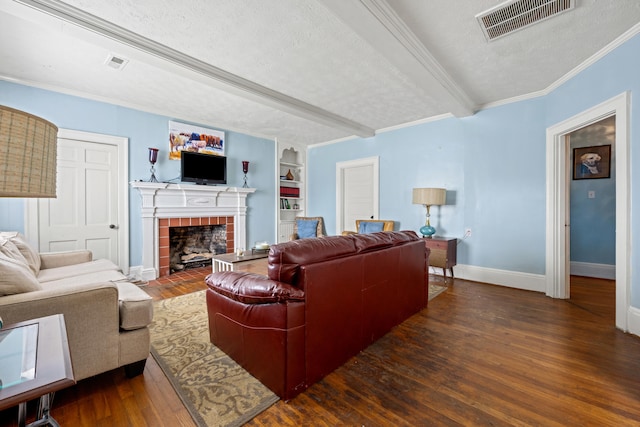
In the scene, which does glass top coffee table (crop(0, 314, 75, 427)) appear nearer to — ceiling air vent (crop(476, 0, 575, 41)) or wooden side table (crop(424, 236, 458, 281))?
ceiling air vent (crop(476, 0, 575, 41))

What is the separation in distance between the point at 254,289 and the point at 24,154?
1.12m

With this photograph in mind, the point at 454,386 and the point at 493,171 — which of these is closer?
the point at 454,386

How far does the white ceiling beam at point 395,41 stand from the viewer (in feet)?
6.06

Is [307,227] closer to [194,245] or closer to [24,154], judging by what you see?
[194,245]

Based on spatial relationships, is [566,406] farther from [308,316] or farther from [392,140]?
[392,140]

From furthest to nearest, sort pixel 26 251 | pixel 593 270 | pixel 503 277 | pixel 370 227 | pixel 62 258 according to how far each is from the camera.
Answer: pixel 370 227 → pixel 593 270 → pixel 503 277 → pixel 62 258 → pixel 26 251

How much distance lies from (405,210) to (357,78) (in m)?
2.46

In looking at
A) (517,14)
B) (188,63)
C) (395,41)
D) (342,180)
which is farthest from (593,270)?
(188,63)

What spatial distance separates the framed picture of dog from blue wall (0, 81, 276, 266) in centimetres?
530

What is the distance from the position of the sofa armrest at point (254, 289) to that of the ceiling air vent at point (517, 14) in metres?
2.46

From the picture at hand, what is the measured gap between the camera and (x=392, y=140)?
4.84m

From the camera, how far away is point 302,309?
150cm

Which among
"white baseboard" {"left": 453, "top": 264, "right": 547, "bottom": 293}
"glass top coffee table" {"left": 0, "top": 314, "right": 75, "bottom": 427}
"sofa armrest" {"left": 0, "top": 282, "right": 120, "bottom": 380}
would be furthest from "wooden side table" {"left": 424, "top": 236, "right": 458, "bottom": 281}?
"glass top coffee table" {"left": 0, "top": 314, "right": 75, "bottom": 427}

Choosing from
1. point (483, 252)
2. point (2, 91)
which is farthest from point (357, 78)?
point (2, 91)
